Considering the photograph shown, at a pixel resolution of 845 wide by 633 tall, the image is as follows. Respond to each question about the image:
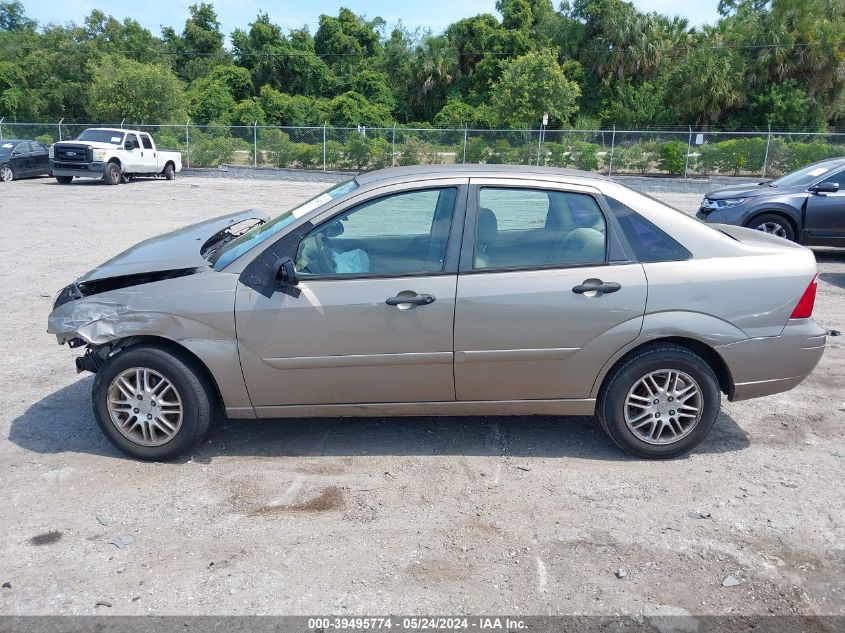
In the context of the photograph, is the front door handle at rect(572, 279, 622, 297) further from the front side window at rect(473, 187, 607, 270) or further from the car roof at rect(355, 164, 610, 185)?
the car roof at rect(355, 164, 610, 185)

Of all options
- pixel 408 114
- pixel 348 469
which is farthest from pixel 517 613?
pixel 408 114

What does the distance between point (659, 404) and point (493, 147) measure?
27499 mm

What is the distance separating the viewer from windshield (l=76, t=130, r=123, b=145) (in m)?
26.2

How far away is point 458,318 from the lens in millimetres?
4492

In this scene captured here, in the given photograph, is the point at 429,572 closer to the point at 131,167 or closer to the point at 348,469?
the point at 348,469

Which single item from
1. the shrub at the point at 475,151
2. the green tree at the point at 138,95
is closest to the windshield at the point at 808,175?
the shrub at the point at 475,151

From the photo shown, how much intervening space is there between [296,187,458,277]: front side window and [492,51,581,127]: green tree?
3157 cm

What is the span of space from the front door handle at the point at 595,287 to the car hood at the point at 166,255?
2313 mm

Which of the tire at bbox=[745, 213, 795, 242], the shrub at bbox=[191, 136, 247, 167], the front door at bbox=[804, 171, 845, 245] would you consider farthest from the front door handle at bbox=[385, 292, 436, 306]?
the shrub at bbox=[191, 136, 247, 167]

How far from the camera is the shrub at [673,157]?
2952 centimetres

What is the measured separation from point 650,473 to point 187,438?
9.31 ft

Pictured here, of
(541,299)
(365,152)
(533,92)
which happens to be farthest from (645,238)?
(533,92)

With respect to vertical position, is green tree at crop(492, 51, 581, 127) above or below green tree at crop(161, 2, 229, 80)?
below

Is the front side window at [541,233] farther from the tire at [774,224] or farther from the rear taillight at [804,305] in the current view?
the tire at [774,224]
